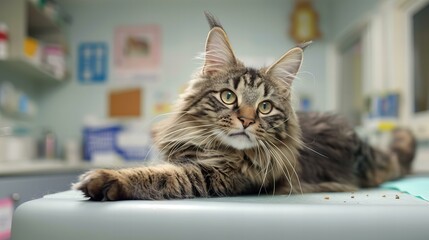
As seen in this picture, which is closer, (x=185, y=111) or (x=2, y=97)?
(x=185, y=111)

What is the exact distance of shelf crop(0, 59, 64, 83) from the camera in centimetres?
259

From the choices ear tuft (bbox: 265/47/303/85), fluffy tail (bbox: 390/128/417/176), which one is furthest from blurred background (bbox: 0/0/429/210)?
ear tuft (bbox: 265/47/303/85)

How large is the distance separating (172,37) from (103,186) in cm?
274

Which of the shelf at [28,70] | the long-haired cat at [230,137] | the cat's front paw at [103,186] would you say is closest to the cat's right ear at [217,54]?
the long-haired cat at [230,137]

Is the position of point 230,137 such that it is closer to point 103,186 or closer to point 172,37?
point 103,186

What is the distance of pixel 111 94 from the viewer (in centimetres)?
331

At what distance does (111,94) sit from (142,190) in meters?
2.72

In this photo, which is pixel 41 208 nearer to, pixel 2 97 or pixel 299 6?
pixel 2 97

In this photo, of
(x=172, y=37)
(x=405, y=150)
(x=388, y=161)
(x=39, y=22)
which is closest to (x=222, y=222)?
(x=388, y=161)

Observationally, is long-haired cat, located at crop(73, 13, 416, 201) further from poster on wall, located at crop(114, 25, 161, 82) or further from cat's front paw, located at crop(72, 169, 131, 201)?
poster on wall, located at crop(114, 25, 161, 82)

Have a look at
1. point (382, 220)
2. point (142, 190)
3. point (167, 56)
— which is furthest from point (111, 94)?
point (382, 220)

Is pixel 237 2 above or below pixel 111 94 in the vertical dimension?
above

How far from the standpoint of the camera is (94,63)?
3.31 metres

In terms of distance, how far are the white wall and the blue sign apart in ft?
0.18
